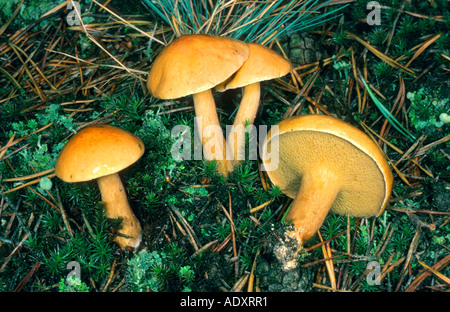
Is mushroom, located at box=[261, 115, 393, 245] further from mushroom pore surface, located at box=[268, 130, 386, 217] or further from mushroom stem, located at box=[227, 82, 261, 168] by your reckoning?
mushroom stem, located at box=[227, 82, 261, 168]

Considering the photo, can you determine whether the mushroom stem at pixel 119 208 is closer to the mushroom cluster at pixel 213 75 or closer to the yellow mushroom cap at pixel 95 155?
the yellow mushroom cap at pixel 95 155

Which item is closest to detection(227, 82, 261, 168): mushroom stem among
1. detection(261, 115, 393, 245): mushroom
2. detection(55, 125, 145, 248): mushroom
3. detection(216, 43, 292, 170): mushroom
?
detection(216, 43, 292, 170): mushroom

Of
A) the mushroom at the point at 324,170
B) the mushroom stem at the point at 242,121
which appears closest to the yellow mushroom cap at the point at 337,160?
the mushroom at the point at 324,170

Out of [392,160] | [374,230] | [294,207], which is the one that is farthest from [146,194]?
[392,160]

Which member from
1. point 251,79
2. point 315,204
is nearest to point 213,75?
point 251,79

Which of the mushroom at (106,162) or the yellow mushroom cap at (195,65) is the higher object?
the yellow mushroom cap at (195,65)

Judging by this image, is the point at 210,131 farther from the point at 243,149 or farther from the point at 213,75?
the point at 213,75

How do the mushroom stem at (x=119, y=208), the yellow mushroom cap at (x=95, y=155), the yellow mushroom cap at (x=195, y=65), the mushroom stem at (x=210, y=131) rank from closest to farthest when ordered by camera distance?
the yellow mushroom cap at (x=95, y=155) < the yellow mushroom cap at (x=195, y=65) < the mushroom stem at (x=119, y=208) < the mushroom stem at (x=210, y=131)
